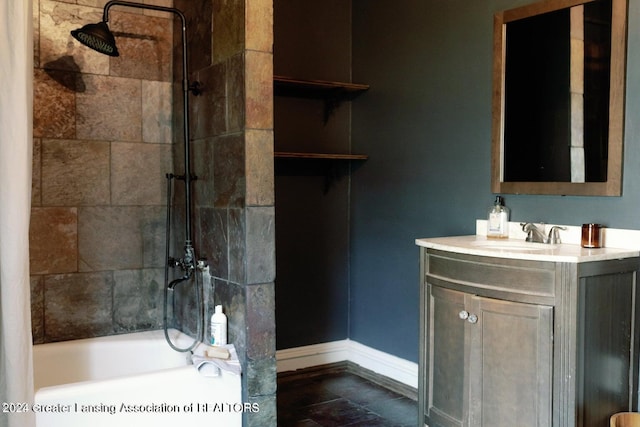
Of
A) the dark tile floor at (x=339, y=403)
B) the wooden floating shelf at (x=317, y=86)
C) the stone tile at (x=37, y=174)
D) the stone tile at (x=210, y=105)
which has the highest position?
the wooden floating shelf at (x=317, y=86)

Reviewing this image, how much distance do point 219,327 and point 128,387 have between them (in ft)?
1.52

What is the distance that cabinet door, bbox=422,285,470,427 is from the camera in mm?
2549

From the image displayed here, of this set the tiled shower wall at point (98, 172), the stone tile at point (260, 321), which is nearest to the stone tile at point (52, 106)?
the tiled shower wall at point (98, 172)

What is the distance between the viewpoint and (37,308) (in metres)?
2.91

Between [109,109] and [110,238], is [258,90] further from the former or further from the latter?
[110,238]

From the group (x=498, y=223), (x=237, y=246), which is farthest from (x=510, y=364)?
(x=237, y=246)

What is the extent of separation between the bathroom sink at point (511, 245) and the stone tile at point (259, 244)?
868 millimetres

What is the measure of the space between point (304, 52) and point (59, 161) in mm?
1644

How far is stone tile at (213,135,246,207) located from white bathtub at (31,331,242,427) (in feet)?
2.40

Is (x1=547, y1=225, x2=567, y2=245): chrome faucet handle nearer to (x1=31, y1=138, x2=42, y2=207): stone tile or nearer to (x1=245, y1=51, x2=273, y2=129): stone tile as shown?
(x1=245, y1=51, x2=273, y2=129): stone tile

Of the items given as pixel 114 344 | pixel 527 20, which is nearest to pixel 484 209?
pixel 527 20

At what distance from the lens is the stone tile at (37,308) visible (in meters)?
2.90

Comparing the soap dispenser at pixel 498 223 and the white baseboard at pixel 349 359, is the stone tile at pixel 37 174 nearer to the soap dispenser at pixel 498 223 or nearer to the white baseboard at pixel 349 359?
the white baseboard at pixel 349 359

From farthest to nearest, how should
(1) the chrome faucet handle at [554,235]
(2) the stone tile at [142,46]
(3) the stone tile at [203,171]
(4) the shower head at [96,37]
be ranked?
1. (2) the stone tile at [142,46]
2. (3) the stone tile at [203,171]
3. (1) the chrome faucet handle at [554,235]
4. (4) the shower head at [96,37]
